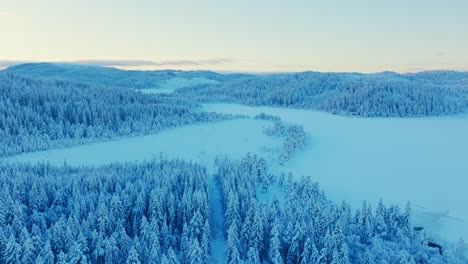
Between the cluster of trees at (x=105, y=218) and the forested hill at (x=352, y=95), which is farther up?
the forested hill at (x=352, y=95)

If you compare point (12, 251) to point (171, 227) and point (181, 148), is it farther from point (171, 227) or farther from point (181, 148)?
point (181, 148)

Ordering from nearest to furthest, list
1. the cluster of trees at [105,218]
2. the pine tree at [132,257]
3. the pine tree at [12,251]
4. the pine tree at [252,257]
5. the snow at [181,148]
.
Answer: the pine tree at [12,251] < the pine tree at [132,257] < the cluster of trees at [105,218] < the pine tree at [252,257] < the snow at [181,148]

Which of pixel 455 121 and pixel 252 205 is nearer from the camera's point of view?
Answer: pixel 252 205

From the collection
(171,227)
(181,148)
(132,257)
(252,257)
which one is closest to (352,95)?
(181,148)

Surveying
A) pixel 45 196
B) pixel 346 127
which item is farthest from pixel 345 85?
pixel 45 196

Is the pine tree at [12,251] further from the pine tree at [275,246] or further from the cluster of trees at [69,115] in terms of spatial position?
the cluster of trees at [69,115]

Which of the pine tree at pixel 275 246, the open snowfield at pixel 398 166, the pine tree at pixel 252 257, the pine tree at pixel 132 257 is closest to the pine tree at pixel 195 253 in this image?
the pine tree at pixel 252 257

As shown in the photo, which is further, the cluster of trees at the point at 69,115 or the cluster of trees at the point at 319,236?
the cluster of trees at the point at 69,115

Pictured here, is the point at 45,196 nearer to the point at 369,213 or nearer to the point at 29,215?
the point at 29,215
